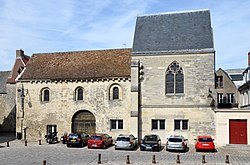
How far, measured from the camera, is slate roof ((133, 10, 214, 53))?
95.4 ft

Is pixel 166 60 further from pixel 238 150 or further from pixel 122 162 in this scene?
pixel 122 162

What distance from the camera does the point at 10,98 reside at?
1789 inches

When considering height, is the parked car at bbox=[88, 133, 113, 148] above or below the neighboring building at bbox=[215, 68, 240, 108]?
below

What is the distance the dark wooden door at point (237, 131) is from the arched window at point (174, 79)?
570 centimetres

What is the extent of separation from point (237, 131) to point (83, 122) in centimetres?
1569

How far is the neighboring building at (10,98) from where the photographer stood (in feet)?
148

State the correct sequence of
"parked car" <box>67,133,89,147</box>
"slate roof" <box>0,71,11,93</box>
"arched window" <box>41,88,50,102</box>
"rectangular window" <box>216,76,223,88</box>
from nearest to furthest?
"parked car" <box>67,133,89,147</box> < "arched window" <box>41,88,50,102</box> < "rectangular window" <box>216,76,223,88</box> < "slate roof" <box>0,71,11,93</box>

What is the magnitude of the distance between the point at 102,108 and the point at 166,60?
8381 millimetres

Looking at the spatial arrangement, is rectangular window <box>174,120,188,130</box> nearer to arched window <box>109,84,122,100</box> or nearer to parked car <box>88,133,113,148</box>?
arched window <box>109,84,122,100</box>

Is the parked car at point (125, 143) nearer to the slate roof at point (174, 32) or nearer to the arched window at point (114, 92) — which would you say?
the arched window at point (114, 92)

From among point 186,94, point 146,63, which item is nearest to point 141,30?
point 146,63

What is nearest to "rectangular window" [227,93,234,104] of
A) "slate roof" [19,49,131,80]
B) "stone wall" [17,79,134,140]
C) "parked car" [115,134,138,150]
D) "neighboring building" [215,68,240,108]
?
"neighboring building" [215,68,240,108]

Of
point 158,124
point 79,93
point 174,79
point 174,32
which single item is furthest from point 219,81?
point 79,93

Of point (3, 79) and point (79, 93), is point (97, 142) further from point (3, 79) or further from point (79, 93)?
point (3, 79)
